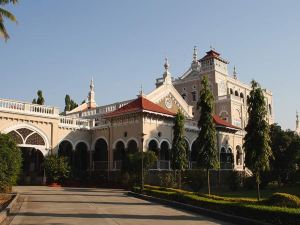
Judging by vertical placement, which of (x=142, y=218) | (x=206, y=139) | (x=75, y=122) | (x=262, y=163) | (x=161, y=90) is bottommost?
(x=142, y=218)

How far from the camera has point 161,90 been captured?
1774 inches

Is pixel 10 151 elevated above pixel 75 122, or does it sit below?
below

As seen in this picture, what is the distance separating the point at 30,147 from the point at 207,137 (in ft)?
58.5

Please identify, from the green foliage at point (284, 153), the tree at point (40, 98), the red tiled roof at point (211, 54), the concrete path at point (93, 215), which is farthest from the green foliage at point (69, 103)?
the concrete path at point (93, 215)

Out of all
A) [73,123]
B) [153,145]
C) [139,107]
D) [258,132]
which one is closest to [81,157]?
[73,123]

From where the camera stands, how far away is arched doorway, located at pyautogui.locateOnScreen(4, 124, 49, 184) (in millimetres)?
35531

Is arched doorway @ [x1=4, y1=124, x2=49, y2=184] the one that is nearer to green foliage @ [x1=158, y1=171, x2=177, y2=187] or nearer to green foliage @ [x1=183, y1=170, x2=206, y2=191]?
green foliage @ [x1=158, y1=171, x2=177, y2=187]

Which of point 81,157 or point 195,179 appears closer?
point 195,179

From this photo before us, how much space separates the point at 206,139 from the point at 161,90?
15749 mm

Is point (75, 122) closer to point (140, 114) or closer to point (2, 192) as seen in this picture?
point (140, 114)

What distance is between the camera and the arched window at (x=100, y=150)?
42.9 metres

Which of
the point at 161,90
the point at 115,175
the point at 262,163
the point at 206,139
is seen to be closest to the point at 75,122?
the point at 115,175

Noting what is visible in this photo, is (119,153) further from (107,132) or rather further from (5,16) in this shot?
(5,16)

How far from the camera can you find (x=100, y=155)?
43.7m
